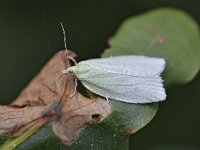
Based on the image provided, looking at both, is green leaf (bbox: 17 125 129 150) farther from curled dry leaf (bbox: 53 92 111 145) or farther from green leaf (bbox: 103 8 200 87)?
green leaf (bbox: 103 8 200 87)

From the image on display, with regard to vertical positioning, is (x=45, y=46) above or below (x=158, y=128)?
above

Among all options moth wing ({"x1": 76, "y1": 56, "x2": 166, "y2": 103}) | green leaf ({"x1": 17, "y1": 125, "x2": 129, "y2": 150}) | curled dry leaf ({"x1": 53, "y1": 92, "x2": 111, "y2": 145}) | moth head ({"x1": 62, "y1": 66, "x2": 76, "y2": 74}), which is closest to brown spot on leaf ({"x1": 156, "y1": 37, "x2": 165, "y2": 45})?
moth wing ({"x1": 76, "y1": 56, "x2": 166, "y2": 103})

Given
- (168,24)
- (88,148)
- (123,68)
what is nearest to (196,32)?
(168,24)

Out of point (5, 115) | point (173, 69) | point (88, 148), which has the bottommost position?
point (88, 148)

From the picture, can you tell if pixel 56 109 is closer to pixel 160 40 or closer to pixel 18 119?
pixel 18 119

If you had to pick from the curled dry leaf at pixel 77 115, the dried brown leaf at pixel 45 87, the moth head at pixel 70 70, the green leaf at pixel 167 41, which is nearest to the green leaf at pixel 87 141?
the curled dry leaf at pixel 77 115

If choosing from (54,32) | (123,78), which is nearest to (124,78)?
(123,78)

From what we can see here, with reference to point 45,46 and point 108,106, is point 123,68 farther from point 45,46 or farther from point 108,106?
point 45,46

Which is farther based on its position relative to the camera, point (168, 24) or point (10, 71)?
point (10, 71)
